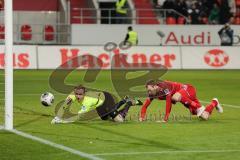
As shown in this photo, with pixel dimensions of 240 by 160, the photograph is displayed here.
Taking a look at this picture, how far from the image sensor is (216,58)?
40.6m

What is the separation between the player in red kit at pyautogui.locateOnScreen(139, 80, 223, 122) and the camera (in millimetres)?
16828

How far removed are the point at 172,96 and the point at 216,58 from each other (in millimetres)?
23673

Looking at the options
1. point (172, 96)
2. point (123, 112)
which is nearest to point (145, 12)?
point (123, 112)

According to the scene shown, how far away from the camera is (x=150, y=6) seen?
50375mm

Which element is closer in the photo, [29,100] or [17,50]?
[29,100]

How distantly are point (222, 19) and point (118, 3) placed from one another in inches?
262

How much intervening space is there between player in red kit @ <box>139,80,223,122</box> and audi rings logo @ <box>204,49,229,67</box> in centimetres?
2244

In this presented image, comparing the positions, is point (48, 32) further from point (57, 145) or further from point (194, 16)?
point (57, 145)

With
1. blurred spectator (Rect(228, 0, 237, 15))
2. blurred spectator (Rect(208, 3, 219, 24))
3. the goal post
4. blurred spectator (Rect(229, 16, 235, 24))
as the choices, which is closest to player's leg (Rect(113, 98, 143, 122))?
the goal post

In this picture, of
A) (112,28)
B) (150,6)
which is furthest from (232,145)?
(150,6)

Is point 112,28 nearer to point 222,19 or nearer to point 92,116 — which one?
point 222,19

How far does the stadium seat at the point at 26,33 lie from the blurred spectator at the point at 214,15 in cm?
1148

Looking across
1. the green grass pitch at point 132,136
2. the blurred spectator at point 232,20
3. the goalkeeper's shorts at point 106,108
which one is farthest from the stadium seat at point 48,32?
the goalkeeper's shorts at point 106,108

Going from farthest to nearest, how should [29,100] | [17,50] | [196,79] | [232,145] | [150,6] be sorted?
[150,6] → [17,50] → [196,79] → [29,100] → [232,145]
